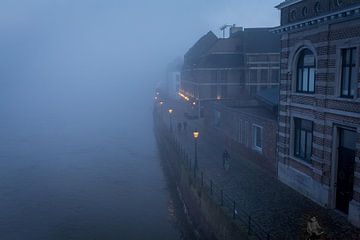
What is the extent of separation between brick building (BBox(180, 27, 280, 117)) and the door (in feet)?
120

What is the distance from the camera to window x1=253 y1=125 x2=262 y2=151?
27.2m

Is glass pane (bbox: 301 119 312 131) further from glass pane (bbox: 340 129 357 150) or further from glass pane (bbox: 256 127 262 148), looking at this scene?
glass pane (bbox: 256 127 262 148)

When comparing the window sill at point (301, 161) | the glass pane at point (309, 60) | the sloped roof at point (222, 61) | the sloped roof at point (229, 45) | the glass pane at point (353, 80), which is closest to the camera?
the glass pane at point (353, 80)

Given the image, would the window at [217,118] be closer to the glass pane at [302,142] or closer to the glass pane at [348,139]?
the glass pane at [302,142]

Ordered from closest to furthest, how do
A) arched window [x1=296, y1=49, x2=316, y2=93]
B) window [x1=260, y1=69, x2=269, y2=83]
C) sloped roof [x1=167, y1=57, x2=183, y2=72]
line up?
arched window [x1=296, y1=49, x2=316, y2=93] → window [x1=260, y1=69, x2=269, y2=83] → sloped roof [x1=167, y1=57, x2=183, y2=72]

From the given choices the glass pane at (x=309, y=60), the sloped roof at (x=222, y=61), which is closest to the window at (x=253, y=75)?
the sloped roof at (x=222, y=61)

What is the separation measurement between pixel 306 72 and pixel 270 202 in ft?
22.6

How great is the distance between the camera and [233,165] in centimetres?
2784

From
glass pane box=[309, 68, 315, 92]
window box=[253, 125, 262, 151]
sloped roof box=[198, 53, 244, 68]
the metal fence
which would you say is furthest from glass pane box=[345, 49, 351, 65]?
sloped roof box=[198, 53, 244, 68]

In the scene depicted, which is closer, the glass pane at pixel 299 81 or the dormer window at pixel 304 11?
the dormer window at pixel 304 11

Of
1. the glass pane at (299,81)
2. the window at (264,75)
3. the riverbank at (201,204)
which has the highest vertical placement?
the glass pane at (299,81)

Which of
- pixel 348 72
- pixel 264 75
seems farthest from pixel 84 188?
pixel 264 75

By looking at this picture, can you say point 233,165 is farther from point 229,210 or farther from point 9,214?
point 9,214

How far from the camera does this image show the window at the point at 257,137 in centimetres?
2717
